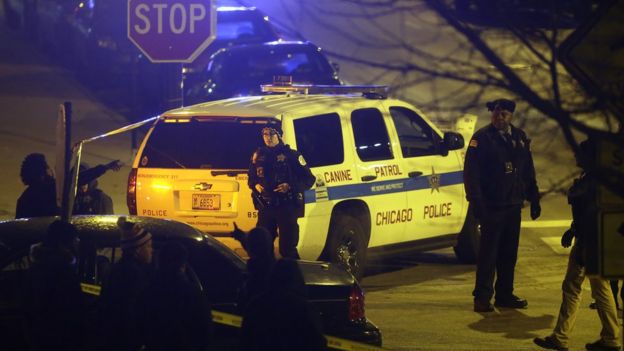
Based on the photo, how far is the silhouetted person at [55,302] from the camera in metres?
6.76

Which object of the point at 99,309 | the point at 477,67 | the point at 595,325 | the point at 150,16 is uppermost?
the point at 150,16

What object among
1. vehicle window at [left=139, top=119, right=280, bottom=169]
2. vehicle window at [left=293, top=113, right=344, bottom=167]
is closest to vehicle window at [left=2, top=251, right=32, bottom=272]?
vehicle window at [left=139, top=119, right=280, bottom=169]

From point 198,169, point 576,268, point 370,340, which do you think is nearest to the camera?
point 370,340

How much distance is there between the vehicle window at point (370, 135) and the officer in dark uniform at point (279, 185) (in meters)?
1.08

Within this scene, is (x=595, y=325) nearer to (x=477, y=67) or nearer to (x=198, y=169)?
(x=198, y=169)

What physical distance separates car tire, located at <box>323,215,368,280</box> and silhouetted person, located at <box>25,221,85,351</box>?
16.1 ft

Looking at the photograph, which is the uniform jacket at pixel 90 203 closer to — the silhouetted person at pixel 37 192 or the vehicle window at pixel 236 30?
the silhouetted person at pixel 37 192

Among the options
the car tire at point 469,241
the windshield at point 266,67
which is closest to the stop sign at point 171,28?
the car tire at point 469,241

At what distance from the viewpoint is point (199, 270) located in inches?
316

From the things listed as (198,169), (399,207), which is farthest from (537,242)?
(198,169)

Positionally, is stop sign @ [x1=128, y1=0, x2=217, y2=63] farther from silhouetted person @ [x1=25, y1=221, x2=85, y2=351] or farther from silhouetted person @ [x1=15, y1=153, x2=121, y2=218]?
silhouetted person @ [x1=25, y1=221, x2=85, y2=351]

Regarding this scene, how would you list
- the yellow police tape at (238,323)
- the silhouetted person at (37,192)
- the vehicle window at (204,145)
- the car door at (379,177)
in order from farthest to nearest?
the car door at (379,177)
the vehicle window at (204,145)
the silhouetted person at (37,192)
the yellow police tape at (238,323)

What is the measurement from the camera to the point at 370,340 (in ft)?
26.5

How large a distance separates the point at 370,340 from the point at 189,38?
19.6ft
